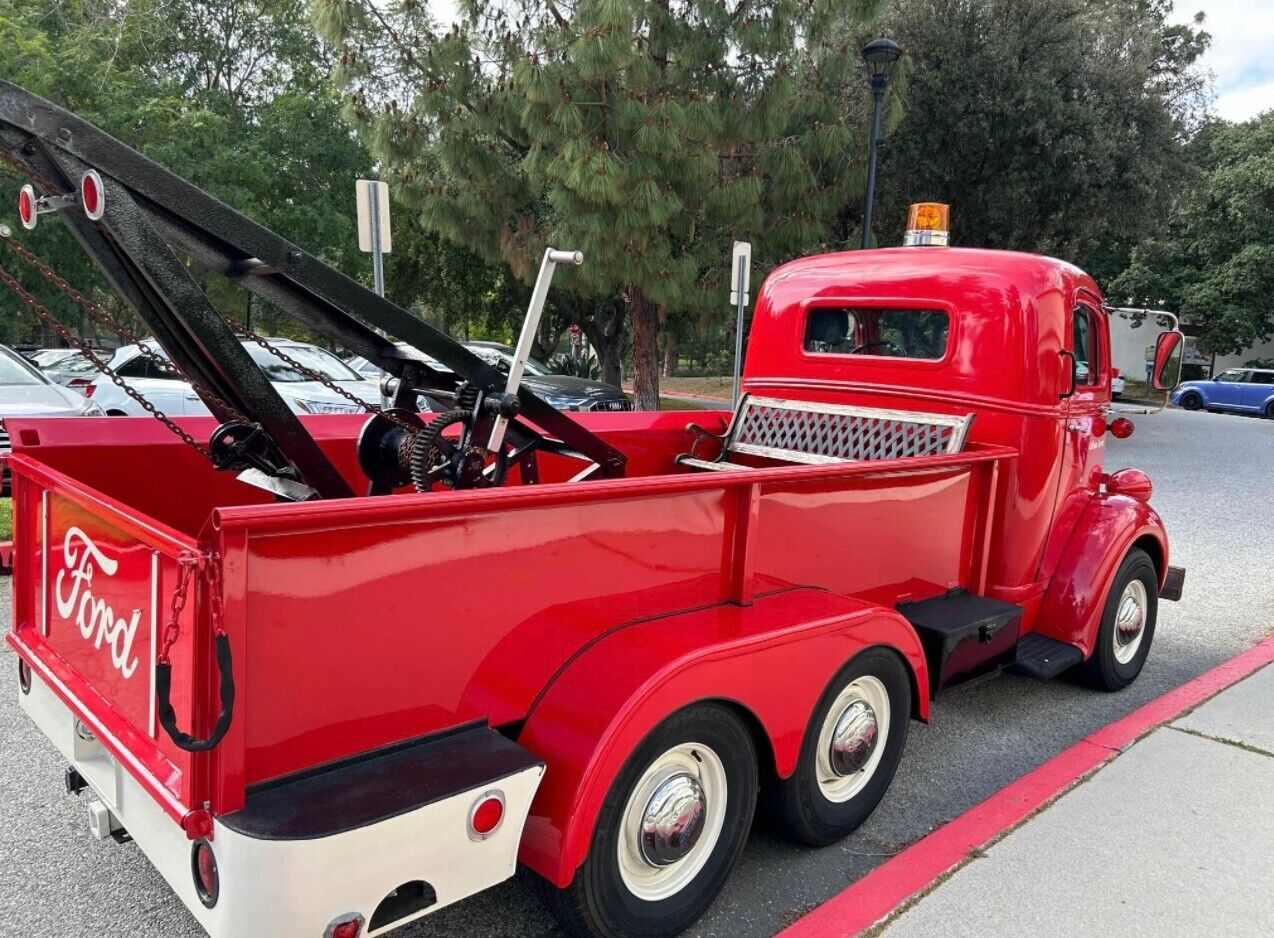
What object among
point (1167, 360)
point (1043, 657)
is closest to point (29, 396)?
point (1043, 657)

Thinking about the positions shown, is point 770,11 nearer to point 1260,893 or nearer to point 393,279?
point 1260,893

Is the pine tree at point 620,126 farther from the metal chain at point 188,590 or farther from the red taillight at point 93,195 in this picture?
the metal chain at point 188,590

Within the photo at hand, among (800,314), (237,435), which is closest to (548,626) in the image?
(237,435)

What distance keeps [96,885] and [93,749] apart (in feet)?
2.18

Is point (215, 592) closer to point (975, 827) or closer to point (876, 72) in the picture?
point (975, 827)

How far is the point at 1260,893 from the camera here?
294cm

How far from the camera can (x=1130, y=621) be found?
4.88 m

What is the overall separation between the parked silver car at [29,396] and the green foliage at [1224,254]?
30.5m

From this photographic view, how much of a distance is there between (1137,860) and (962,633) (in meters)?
0.97

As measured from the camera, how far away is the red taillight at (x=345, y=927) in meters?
1.98

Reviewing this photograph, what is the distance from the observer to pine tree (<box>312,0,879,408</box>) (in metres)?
11.4

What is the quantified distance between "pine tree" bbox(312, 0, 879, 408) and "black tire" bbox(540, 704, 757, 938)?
952 cm

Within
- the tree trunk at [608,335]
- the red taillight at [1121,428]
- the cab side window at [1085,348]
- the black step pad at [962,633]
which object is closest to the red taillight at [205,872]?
the black step pad at [962,633]

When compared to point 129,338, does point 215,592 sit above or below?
below
